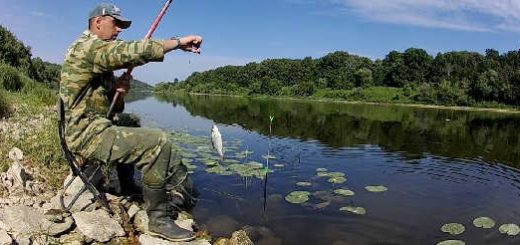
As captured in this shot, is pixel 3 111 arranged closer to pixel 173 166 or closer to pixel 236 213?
pixel 236 213

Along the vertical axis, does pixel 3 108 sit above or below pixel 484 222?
above

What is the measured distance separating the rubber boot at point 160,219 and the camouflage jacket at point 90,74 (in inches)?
45.4

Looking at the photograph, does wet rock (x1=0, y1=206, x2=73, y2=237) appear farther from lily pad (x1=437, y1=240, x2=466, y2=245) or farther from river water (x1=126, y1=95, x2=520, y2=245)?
lily pad (x1=437, y1=240, x2=466, y2=245)

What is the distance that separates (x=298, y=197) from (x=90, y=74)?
6.37 meters

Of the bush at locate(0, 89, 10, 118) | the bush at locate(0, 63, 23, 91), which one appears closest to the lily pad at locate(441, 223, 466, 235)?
the bush at locate(0, 89, 10, 118)

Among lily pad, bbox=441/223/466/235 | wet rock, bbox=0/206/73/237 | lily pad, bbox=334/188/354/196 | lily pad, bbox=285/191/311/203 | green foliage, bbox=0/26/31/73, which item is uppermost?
green foliage, bbox=0/26/31/73

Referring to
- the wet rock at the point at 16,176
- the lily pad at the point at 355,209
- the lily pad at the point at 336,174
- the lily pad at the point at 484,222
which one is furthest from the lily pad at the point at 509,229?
the wet rock at the point at 16,176

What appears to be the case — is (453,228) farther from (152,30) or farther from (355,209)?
(152,30)

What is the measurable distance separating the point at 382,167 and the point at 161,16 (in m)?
11.6

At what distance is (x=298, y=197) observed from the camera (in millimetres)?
11133

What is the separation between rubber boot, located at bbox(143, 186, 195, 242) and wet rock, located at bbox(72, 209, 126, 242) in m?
0.52

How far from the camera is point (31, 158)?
8570 mm

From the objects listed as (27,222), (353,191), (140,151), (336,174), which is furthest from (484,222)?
(27,222)

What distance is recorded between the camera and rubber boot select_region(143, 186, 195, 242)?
661 cm
